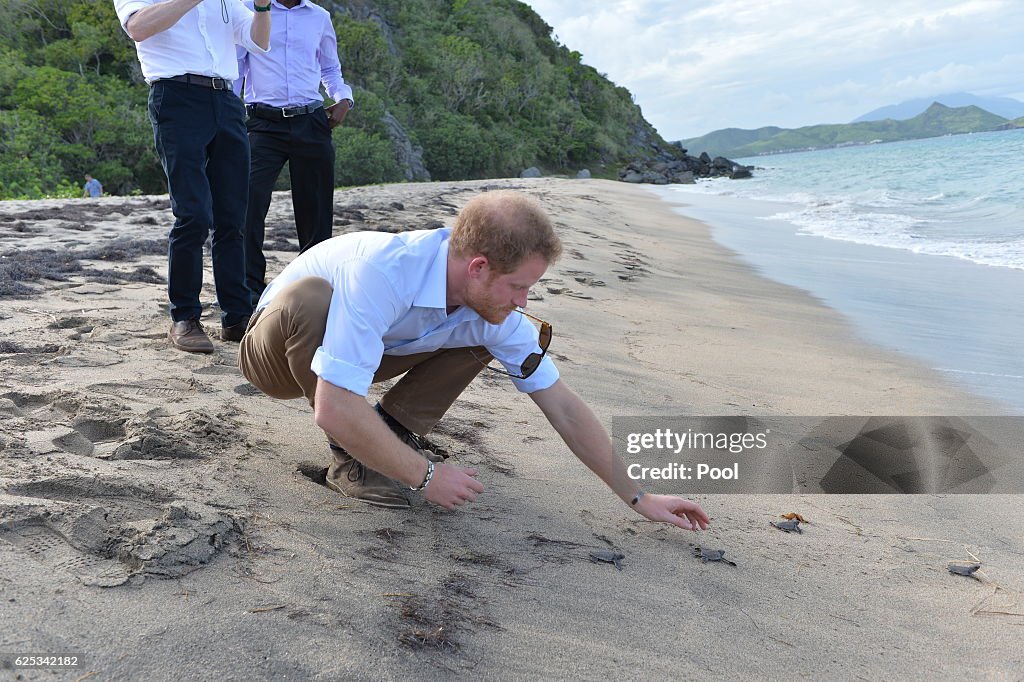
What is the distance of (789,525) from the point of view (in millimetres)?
2447

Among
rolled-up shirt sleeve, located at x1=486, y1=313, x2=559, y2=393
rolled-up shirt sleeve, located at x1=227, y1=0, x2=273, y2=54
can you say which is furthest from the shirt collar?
rolled-up shirt sleeve, located at x1=227, y1=0, x2=273, y2=54

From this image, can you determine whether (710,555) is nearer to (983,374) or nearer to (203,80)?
(203,80)

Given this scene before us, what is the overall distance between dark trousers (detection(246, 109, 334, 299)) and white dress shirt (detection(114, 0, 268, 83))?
68 centimetres

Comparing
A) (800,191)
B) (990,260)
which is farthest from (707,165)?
(990,260)

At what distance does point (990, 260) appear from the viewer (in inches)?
332

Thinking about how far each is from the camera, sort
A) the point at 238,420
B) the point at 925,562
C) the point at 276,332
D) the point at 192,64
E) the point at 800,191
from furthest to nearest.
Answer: the point at 800,191 < the point at 192,64 < the point at 238,420 < the point at 925,562 < the point at 276,332

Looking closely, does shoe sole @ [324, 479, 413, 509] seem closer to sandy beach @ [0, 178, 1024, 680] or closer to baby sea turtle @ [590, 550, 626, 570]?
sandy beach @ [0, 178, 1024, 680]

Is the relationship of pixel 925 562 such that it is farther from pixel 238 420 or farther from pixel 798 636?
pixel 238 420

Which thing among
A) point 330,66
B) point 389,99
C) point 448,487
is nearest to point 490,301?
point 448,487

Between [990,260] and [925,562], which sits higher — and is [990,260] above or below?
above

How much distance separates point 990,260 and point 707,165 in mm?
46132

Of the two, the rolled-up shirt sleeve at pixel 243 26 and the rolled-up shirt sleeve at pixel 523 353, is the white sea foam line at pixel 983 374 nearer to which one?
the rolled-up shirt sleeve at pixel 523 353

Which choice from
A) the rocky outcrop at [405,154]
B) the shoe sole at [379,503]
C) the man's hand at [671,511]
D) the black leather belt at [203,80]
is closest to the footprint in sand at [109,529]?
the shoe sole at [379,503]

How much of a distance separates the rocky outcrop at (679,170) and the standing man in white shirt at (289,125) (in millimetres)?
37704
